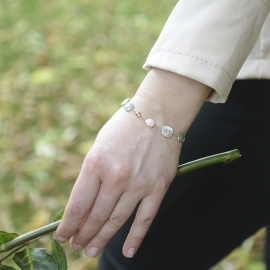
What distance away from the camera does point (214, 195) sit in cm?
129

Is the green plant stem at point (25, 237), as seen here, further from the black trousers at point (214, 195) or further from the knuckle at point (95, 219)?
the black trousers at point (214, 195)

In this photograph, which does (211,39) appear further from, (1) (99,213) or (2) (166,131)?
(1) (99,213)

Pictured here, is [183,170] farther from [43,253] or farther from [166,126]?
[43,253]

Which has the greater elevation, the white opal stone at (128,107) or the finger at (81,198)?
the white opal stone at (128,107)

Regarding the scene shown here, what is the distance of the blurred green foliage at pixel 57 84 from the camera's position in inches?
104

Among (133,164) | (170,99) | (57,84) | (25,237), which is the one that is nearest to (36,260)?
(25,237)

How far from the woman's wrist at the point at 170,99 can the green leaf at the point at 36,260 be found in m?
0.34

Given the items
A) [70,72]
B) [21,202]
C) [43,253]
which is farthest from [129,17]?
[43,253]

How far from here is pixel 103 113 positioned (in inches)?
126

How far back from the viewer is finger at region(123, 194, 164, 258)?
2.99ft

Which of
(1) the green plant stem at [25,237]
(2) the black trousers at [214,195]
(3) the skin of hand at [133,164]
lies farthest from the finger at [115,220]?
(2) the black trousers at [214,195]

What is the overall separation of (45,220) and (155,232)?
51.4 inches

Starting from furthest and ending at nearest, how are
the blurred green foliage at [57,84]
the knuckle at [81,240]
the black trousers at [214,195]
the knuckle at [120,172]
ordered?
the blurred green foliage at [57,84], the black trousers at [214,195], the knuckle at [81,240], the knuckle at [120,172]

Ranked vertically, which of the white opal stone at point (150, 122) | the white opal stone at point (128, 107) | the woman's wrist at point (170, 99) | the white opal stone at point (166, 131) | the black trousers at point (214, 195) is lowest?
the black trousers at point (214, 195)
